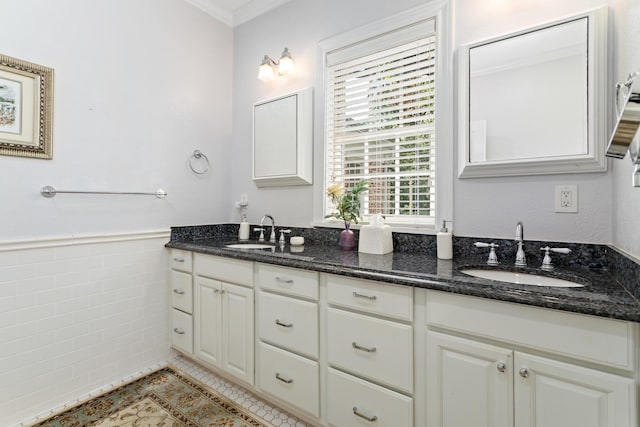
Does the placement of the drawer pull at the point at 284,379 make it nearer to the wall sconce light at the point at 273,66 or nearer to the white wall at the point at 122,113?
the white wall at the point at 122,113

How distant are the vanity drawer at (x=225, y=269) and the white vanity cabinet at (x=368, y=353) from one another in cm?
56

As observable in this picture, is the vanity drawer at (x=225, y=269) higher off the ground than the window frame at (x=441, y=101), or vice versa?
the window frame at (x=441, y=101)

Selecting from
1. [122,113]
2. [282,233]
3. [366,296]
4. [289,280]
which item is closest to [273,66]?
[122,113]

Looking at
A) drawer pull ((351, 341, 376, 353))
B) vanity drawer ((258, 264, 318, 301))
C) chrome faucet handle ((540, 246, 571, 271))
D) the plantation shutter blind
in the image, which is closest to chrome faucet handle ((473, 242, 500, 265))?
chrome faucet handle ((540, 246, 571, 271))

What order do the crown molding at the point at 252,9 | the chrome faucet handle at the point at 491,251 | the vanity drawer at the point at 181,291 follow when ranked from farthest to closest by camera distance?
the crown molding at the point at 252,9 < the vanity drawer at the point at 181,291 < the chrome faucet handle at the point at 491,251

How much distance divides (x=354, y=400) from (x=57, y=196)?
1959mm

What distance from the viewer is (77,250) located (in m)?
1.90

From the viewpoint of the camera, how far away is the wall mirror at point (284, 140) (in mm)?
2248

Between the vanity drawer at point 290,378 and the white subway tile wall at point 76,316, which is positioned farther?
the white subway tile wall at point 76,316

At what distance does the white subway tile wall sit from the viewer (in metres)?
1.67

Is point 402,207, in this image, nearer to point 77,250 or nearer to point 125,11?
point 77,250

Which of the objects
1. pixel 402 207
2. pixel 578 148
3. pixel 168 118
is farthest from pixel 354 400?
pixel 168 118

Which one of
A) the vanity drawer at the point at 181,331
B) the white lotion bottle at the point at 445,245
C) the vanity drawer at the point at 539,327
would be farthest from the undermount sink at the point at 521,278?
the vanity drawer at the point at 181,331

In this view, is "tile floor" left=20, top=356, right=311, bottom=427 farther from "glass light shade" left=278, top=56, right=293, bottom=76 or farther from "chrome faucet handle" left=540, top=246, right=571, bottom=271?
"glass light shade" left=278, top=56, right=293, bottom=76
